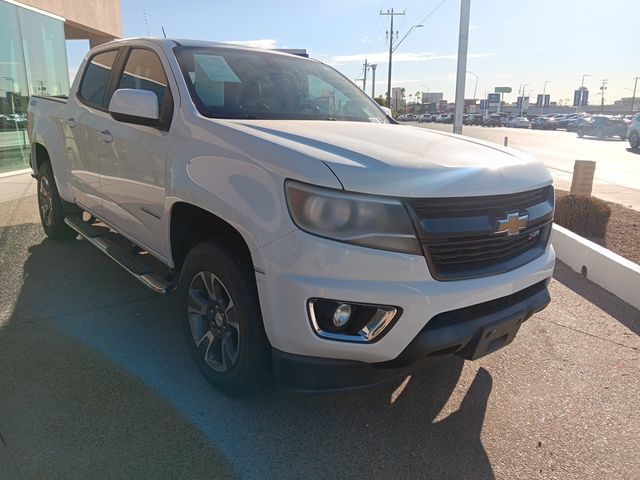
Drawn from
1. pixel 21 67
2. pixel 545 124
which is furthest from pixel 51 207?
pixel 545 124

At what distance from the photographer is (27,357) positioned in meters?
3.34

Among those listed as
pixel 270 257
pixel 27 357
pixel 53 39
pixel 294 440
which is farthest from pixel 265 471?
pixel 53 39

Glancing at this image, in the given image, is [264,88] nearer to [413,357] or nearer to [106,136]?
[106,136]

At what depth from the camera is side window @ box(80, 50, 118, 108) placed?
4332mm

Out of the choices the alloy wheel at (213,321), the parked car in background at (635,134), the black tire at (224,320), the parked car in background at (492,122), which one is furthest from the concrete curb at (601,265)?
the parked car in background at (492,122)

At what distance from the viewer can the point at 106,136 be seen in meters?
3.91

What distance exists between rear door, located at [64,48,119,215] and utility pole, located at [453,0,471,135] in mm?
9684

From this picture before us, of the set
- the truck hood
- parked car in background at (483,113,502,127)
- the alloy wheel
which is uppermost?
the truck hood

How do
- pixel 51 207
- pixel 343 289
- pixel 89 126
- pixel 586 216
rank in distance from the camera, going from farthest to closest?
pixel 586 216
pixel 51 207
pixel 89 126
pixel 343 289

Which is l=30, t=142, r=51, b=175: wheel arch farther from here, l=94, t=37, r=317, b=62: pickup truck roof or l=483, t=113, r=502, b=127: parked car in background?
l=483, t=113, r=502, b=127: parked car in background

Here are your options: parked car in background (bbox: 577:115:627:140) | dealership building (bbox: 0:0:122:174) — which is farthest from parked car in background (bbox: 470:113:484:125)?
dealership building (bbox: 0:0:122:174)

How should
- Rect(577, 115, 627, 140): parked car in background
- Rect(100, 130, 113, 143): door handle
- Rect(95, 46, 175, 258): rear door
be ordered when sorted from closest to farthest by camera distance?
Rect(95, 46, 175, 258): rear door
Rect(100, 130, 113, 143): door handle
Rect(577, 115, 627, 140): parked car in background

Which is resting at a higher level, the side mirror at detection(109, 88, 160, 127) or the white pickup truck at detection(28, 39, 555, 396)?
the side mirror at detection(109, 88, 160, 127)

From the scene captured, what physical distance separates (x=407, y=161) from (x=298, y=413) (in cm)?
148
